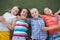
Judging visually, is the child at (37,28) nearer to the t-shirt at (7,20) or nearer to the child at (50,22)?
the child at (50,22)

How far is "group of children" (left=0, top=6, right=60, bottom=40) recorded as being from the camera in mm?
2047

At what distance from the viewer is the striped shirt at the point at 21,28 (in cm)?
204

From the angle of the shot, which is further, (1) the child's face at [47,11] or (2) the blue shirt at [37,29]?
(1) the child's face at [47,11]

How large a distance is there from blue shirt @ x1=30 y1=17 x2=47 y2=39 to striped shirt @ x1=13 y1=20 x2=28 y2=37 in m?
0.09

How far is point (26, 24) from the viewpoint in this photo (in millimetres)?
2127

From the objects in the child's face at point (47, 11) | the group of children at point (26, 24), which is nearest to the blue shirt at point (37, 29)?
the group of children at point (26, 24)

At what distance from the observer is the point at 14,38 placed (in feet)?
6.66

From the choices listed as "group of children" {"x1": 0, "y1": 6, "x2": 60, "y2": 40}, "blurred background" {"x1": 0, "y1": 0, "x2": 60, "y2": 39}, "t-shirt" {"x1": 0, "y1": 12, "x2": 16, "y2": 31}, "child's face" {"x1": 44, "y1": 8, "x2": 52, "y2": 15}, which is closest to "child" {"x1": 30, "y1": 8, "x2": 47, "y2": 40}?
"group of children" {"x1": 0, "y1": 6, "x2": 60, "y2": 40}

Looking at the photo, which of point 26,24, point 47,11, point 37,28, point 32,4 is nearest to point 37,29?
point 37,28

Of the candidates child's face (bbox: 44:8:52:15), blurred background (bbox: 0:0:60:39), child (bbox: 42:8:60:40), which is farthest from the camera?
blurred background (bbox: 0:0:60:39)

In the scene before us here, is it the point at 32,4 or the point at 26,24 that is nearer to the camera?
the point at 26,24

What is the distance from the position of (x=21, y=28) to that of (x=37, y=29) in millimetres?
185

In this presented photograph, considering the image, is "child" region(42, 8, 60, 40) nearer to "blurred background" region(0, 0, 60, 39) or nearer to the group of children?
the group of children

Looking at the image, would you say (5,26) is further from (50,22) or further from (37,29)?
(50,22)
